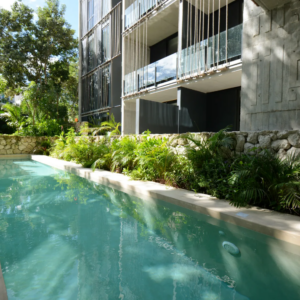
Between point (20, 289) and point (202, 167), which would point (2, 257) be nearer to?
point (20, 289)

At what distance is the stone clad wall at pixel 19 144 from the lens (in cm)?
1570

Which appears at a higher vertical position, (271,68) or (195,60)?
(195,60)

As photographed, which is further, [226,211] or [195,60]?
[195,60]

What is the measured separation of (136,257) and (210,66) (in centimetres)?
783

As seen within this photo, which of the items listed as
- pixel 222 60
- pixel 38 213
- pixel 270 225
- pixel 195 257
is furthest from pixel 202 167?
pixel 222 60

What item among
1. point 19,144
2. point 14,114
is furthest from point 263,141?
point 14,114

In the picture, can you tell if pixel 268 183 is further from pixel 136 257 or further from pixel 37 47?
pixel 37 47

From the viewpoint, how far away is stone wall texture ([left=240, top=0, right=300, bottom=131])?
215 inches

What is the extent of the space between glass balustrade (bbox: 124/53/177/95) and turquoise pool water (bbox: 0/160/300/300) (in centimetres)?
753

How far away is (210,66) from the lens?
8656 millimetres

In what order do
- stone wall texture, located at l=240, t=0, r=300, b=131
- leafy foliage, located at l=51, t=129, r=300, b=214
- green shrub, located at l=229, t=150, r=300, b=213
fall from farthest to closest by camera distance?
stone wall texture, located at l=240, t=0, r=300, b=131 → leafy foliage, located at l=51, t=129, r=300, b=214 → green shrub, located at l=229, t=150, r=300, b=213

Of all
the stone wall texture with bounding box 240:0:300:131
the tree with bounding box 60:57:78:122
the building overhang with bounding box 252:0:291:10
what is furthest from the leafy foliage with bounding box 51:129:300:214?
the tree with bounding box 60:57:78:122

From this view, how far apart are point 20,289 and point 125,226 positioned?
1.83 metres

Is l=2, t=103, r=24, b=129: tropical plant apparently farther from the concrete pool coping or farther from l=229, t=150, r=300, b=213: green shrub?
l=229, t=150, r=300, b=213: green shrub
